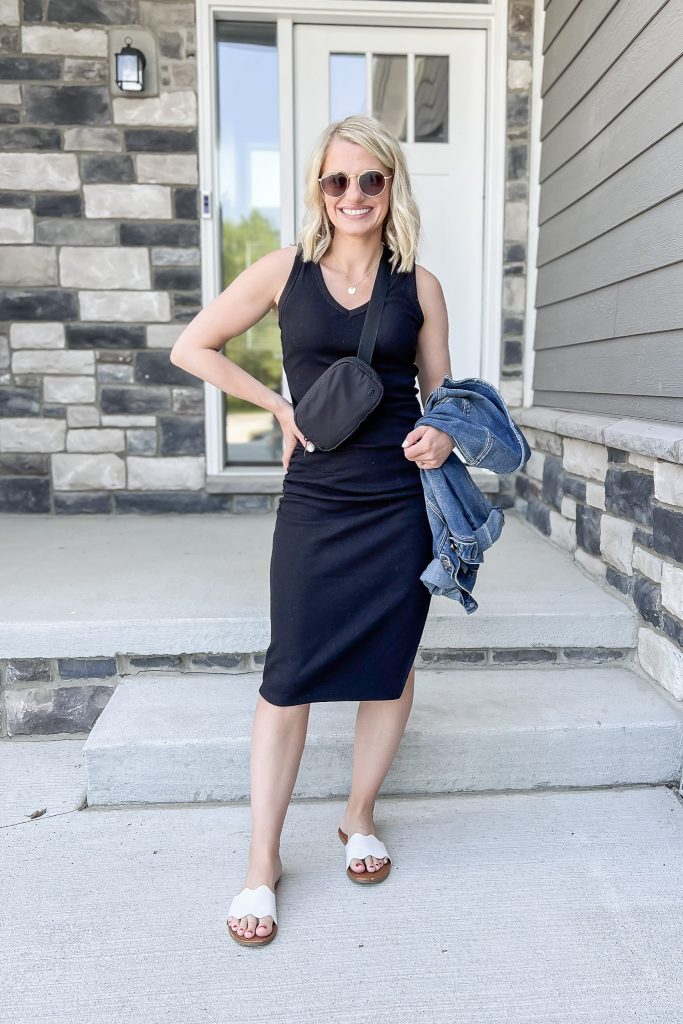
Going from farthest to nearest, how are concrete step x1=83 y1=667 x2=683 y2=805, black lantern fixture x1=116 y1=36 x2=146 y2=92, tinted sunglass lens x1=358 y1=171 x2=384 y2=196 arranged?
1. black lantern fixture x1=116 y1=36 x2=146 y2=92
2. concrete step x1=83 y1=667 x2=683 y2=805
3. tinted sunglass lens x1=358 y1=171 x2=384 y2=196

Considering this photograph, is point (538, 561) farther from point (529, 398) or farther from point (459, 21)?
point (459, 21)

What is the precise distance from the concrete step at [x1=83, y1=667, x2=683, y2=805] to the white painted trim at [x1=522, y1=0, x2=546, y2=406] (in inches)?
76.4

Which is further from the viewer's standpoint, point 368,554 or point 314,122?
point 314,122

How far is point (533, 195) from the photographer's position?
11.8 ft

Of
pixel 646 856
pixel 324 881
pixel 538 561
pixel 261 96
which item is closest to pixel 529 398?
pixel 538 561

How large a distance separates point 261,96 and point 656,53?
76.9 inches

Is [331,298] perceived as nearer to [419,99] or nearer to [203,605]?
[203,605]

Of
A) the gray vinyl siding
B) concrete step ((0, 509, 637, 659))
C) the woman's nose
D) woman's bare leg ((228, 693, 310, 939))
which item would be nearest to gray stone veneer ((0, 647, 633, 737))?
concrete step ((0, 509, 637, 659))

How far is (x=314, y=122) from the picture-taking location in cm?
361

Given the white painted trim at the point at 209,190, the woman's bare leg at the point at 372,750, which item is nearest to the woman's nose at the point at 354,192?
the woman's bare leg at the point at 372,750

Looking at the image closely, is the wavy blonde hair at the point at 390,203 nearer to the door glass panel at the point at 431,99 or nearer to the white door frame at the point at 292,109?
the white door frame at the point at 292,109

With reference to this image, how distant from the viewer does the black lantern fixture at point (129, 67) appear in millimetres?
3383

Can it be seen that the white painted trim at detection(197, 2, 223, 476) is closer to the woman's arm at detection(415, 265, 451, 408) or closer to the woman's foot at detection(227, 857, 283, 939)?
the woman's arm at detection(415, 265, 451, 408)

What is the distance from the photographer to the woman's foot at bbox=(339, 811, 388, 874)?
1.73 metres
